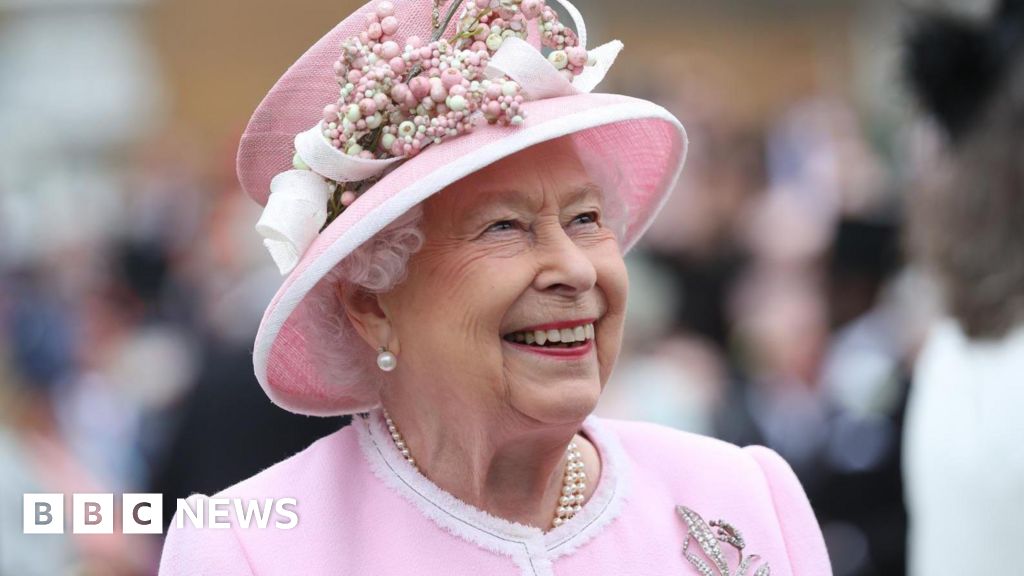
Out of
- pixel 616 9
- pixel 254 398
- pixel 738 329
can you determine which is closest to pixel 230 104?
pixel 616 9

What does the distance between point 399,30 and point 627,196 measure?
2.01 ft

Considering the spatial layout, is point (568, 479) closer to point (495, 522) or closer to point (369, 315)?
point (495, 522)

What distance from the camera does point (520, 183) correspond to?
9.62 ft

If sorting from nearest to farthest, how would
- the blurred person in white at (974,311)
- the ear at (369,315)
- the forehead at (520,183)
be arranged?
1. the forehead at (520,183)
2. the ear at (369,315)
3. the blurred person in white at (974,311)

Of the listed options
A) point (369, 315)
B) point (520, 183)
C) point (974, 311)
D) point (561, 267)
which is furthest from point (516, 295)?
point (974, 311)

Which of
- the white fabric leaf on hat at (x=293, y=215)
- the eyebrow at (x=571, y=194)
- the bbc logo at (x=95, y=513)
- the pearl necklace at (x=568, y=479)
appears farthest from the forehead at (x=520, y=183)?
the bbc logo at (x=95, y=513)

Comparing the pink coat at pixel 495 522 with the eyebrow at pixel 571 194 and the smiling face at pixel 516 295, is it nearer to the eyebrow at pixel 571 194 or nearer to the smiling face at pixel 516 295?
the smiling face at pixel 516 295

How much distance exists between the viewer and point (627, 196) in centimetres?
335

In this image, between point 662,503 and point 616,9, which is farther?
point 616,9

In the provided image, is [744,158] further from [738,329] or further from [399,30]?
[399,30]

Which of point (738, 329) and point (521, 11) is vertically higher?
point (521, 11)

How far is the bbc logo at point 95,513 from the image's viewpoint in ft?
12.0

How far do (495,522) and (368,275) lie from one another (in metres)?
0.50

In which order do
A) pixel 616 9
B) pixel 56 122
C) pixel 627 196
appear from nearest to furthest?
pixel 627 196 < pixel 616 9 < pixel 56 122
